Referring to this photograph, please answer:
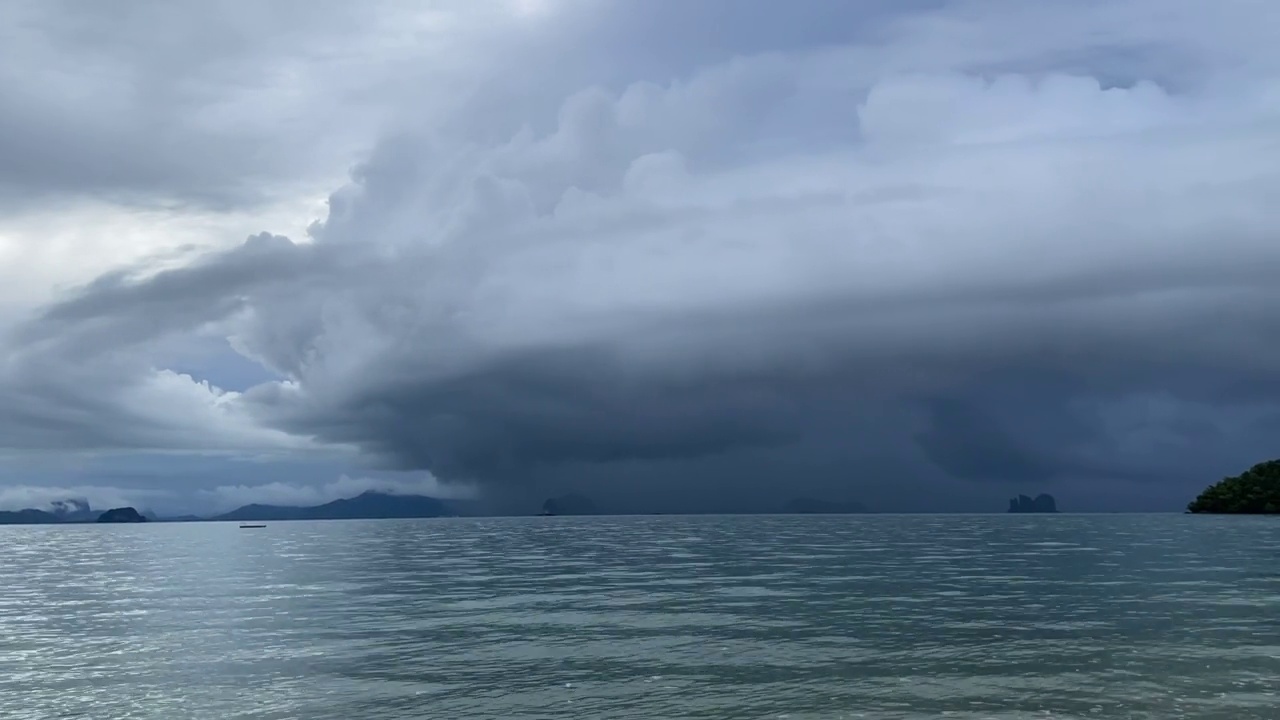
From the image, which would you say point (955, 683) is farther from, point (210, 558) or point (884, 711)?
point (210, 558)

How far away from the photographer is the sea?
34562 millimetres

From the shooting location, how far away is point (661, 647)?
46094 mm

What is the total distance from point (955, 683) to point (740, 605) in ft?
88.7

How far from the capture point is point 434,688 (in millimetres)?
37438

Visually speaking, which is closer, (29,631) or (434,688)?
(434,688)

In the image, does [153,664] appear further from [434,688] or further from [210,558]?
[210,558]

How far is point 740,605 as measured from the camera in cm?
6325

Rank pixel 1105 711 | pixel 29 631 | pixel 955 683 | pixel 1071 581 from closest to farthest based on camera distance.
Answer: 1. pixel 1105 711
2. pixel 955 683
3. pixel 29 631
4. pixel 1071 581

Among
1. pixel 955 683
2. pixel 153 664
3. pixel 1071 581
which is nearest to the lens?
pixel 955 683

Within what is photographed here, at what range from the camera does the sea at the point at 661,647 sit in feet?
113

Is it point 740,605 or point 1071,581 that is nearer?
point 740,605

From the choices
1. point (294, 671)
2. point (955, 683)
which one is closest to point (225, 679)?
point (294, 671)

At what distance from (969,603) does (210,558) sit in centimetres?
11849

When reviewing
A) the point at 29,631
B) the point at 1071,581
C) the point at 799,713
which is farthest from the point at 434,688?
the point at 1071,581
